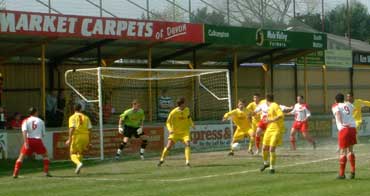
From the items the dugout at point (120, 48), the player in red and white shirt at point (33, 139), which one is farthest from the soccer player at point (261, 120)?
the dugout at point (120, 48)

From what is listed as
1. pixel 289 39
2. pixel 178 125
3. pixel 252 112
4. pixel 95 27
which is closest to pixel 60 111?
pixel 95 27

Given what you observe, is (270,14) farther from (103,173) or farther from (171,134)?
(103,173)

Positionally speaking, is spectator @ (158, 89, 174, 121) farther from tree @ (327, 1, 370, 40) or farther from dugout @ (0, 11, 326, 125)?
tree @ (327, 1, 370, 40)

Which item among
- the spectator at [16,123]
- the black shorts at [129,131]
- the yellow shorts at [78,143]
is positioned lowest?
the yellow shorts at [78,143]

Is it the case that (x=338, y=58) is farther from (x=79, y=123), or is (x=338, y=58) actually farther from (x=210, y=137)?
(x=79, y=123)

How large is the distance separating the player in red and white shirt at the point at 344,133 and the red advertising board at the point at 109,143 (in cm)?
1068

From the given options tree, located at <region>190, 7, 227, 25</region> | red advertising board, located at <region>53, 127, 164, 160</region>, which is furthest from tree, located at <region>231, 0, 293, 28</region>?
red advertising board, located at <region>53, 127, 164, 160</region>

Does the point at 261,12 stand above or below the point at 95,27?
above

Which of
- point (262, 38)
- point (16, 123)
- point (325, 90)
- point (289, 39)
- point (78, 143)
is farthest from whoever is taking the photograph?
point (325, 90)

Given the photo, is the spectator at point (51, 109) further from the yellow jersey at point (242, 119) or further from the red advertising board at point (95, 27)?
the yellow jersey at point (242, 119)

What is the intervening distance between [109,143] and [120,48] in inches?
206

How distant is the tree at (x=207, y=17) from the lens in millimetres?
36250

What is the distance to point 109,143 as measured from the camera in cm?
Answer: 2700

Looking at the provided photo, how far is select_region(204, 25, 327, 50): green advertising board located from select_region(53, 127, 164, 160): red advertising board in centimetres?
470
